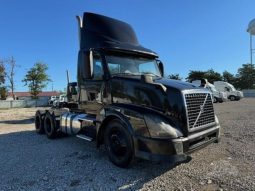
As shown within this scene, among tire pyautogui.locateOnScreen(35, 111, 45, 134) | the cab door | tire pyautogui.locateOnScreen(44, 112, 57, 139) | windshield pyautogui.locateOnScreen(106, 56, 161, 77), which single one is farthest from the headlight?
tire pyautogui.locateOnScreen(35, 111, 45, 134)

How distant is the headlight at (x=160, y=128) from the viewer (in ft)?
14.2

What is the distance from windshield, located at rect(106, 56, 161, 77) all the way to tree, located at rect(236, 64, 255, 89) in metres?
67.7

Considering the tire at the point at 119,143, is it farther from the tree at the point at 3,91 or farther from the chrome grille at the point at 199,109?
the tree at the point at 3,91

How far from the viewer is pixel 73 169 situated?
5.28m

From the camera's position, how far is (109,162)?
5.64 meters

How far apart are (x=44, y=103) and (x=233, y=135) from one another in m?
42.0

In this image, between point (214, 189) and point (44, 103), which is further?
point (44, 103)

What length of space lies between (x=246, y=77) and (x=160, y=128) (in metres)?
70.6

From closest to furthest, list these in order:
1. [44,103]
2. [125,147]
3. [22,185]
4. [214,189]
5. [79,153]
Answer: [214,189] < [22,185] < [125,147] < [79,153] < [44,103]

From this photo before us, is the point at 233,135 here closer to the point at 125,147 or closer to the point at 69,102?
the point at 125,147

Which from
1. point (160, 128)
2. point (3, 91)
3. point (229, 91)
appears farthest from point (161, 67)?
point (3, 91)

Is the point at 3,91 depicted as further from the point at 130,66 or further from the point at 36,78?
the point at 130,66

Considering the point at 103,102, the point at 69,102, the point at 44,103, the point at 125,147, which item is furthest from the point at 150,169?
the point at 44,103

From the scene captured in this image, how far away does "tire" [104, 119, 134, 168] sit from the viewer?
4.92m
